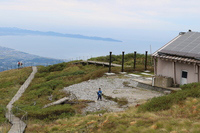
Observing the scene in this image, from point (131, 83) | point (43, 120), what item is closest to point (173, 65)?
point (131, 83)

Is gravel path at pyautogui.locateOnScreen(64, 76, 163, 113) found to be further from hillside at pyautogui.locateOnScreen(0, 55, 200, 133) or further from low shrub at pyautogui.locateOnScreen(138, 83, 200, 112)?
low shrub at pyautogui.locateOnScreen(138, 83, 200, 112)

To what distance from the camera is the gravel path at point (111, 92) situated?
22.8 metres

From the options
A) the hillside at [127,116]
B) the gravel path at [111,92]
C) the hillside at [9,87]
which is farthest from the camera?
the hillside at [9,87]

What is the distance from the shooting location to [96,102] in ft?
78.9

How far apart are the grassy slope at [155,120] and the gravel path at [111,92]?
4.02 meters

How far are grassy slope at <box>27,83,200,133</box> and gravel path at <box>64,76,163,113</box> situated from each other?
158 inches

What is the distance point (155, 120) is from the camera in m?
14.6

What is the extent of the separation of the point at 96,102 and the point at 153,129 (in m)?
11.4

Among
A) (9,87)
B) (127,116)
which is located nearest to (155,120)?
(127,116)

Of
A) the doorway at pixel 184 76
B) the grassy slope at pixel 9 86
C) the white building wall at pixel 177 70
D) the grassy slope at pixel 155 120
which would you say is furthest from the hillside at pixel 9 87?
the doorway at pixel 184 76

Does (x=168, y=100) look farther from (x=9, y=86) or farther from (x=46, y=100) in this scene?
(x=9, y=86)

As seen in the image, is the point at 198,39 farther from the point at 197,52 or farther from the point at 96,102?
the point at 96,102

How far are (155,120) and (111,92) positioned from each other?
12615 mm

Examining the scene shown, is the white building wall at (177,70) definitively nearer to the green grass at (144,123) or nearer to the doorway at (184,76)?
the doorway at (184,76)
